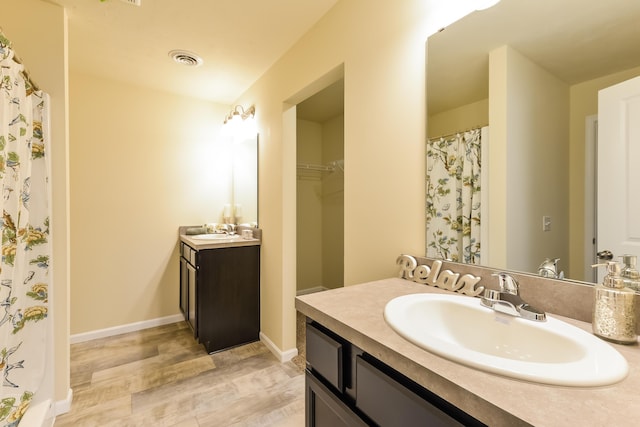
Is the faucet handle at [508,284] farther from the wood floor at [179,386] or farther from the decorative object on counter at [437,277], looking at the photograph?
the wood floor at [179,386]

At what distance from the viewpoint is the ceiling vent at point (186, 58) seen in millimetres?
2065

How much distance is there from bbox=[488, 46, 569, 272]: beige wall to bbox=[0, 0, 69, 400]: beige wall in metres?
2.17

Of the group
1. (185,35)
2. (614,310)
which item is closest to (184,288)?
(185,35)

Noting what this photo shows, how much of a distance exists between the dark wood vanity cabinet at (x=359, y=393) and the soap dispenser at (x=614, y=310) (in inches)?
16.0

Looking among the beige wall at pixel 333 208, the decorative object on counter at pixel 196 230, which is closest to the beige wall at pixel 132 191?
the decorative object on counter at pixel 196 230

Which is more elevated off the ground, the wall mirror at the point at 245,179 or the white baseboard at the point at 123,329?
the wall mirror at the point at 245,179

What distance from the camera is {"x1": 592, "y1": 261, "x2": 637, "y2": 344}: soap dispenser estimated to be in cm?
59

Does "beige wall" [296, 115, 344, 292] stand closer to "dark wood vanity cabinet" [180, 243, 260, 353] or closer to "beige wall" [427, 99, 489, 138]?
"dark wood vanity cabinet" [180, 243, 260, 353]

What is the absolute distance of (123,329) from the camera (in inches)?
102

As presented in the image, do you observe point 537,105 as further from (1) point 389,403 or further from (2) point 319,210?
(2) point 319,210

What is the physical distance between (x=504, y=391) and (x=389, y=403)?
0.81ft

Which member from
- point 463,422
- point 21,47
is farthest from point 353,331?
point 21,47

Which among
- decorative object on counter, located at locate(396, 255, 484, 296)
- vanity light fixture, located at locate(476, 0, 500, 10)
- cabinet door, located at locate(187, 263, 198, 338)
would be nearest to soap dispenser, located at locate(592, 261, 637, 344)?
decorative object on counter, located at locate(396, 255, 484, 296)

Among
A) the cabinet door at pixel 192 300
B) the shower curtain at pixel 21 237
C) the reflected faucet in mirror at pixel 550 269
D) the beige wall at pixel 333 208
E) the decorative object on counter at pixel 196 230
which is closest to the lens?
the reflected faucet in mirror at pixel 550 269
